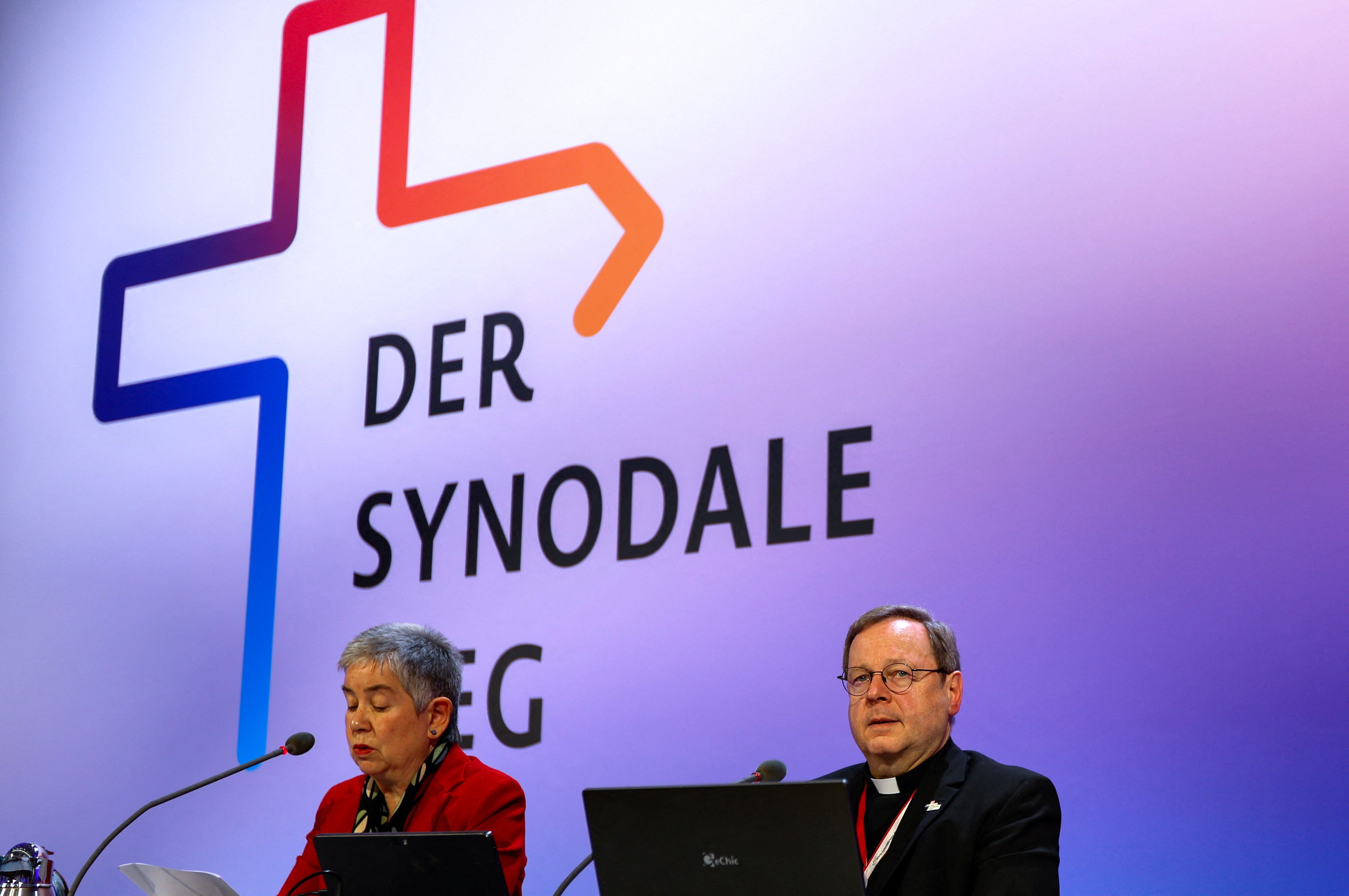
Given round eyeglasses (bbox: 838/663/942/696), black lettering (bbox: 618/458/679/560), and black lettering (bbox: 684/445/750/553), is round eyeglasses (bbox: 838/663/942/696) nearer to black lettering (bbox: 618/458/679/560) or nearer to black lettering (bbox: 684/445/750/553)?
black lettering (bbox: 684/445/750/553)

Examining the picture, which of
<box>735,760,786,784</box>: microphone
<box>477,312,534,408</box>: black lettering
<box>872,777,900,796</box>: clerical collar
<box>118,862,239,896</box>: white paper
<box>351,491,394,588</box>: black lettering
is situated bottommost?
<box>118,862,239,896</box>: white paper

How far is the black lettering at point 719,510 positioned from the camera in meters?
3.66

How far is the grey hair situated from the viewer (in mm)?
3293

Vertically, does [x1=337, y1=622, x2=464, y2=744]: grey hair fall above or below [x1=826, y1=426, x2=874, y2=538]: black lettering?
below

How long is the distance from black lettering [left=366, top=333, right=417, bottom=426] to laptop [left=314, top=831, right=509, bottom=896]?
1945mm

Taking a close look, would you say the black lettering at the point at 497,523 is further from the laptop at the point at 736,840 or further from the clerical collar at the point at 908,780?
the laptop at the point at 736,840

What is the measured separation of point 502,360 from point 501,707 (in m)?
0.95

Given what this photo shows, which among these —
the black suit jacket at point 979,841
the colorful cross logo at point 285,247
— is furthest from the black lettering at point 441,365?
the black suit jacket at point 979,841

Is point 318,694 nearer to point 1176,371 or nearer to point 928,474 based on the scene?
point 928,474

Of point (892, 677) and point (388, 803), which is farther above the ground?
point (892, 677)

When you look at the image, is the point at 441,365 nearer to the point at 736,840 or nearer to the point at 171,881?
the point at 171,881

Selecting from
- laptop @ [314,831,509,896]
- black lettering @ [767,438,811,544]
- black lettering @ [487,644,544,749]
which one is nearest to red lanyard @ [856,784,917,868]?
laptop @ [314,831,509,896]

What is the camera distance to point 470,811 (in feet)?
10.1

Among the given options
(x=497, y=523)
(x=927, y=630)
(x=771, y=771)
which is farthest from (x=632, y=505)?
(x=771, y=771)
